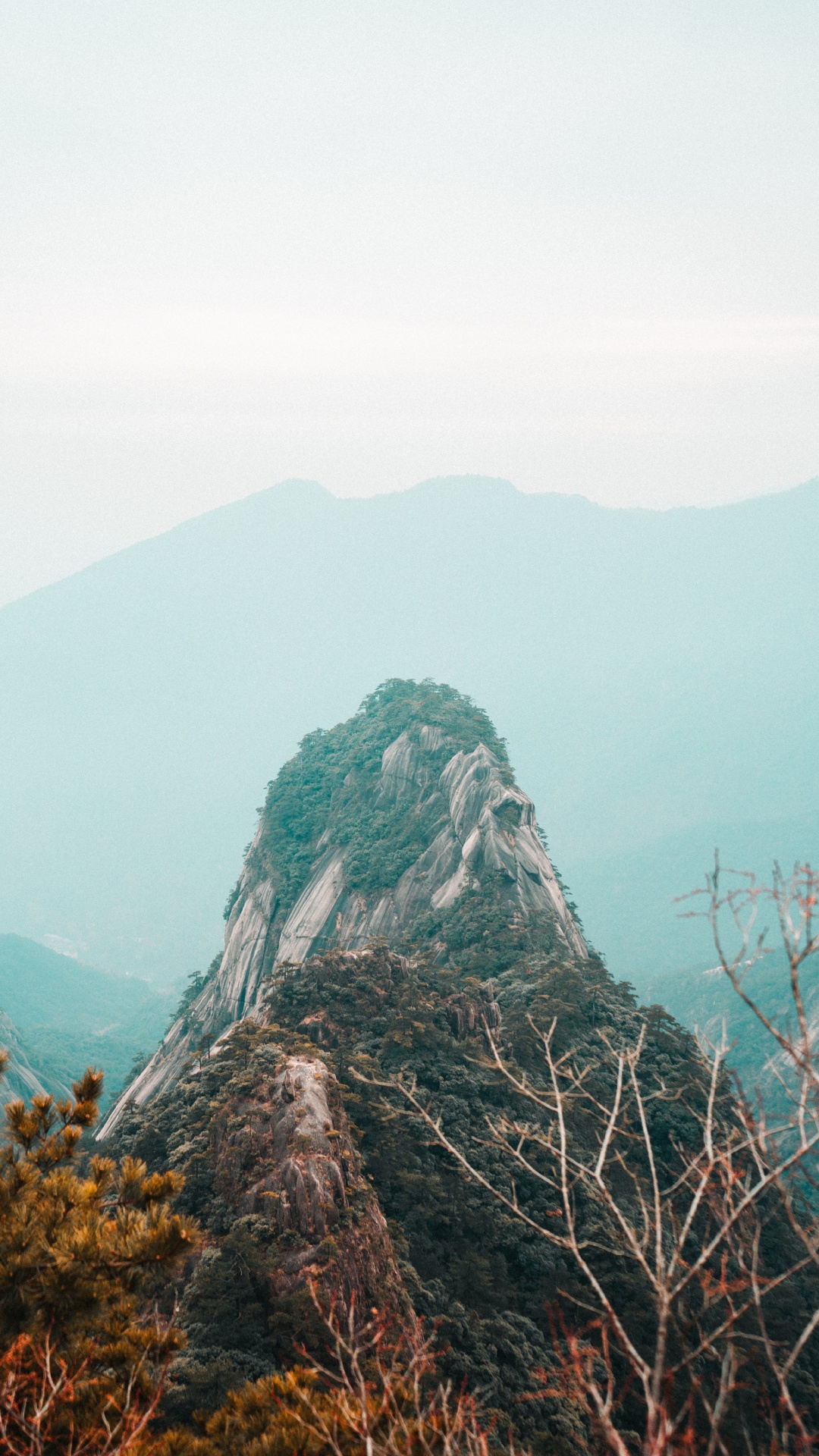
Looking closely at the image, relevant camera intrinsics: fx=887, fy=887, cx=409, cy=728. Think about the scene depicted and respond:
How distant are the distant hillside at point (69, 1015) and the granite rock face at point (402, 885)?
85.7 ft

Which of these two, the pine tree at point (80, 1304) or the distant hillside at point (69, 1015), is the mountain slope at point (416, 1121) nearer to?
the pine tree at point (80, 1304)

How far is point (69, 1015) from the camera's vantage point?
134m

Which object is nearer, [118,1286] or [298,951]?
[118,1286]

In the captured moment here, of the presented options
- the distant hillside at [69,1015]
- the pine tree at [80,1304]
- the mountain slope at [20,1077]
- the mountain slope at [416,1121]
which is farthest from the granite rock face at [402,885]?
the pine tree at [80,1304]

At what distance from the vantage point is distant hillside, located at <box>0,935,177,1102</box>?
3290 inches

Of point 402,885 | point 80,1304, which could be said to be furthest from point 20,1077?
point 80,1304

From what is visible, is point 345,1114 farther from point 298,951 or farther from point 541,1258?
point 298,951

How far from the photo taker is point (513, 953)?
3719cm

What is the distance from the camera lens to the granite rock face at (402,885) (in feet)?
144

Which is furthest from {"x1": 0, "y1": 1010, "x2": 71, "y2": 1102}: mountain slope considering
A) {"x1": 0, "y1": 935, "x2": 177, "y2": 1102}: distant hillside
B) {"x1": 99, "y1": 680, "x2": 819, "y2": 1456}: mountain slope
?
{"x1": 99, "y1": 680, "x2": 819, "y2": 1456}: mountain slope

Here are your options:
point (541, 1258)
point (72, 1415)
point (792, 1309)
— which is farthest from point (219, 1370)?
point (792, 1309)

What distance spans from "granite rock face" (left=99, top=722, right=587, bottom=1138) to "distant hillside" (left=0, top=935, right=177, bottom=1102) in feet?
85.7

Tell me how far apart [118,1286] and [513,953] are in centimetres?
2977

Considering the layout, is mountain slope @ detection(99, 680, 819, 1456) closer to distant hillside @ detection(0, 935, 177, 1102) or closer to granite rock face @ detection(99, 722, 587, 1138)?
granite rock face @ detection(99, 722, 587, 1138)
